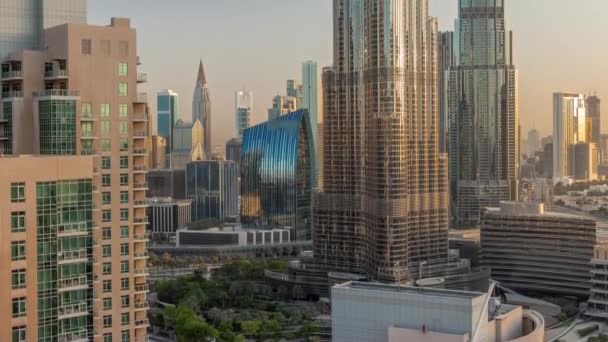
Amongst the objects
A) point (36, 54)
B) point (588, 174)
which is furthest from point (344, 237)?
point (588, 174)

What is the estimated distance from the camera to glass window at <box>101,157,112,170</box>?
14.2 metres

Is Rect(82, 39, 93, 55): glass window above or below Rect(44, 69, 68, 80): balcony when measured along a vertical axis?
above

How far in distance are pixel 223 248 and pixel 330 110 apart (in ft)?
46.7

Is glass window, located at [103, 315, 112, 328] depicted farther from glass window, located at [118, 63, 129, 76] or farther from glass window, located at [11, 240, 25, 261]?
glass window, located at [118, 63, 129, 76]

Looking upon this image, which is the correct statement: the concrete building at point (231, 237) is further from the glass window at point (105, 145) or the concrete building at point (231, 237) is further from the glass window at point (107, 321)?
the glass window at point (107, 321)

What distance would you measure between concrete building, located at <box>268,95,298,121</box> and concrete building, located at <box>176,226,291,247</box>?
25766 millimetres

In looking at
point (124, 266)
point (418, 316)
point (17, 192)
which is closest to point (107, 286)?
point (124, 266)

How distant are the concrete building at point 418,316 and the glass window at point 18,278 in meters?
6.20

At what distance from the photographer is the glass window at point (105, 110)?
14109 millimetres

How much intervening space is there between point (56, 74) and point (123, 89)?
110 centimetres

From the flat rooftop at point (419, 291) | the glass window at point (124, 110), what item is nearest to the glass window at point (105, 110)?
the glass window at point (124, 110)

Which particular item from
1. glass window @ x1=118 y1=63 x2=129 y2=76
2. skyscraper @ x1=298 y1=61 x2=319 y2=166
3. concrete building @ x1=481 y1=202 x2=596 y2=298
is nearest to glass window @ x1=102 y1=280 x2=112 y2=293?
glass window @ x1=118 y1=63 x2=129 y2=76

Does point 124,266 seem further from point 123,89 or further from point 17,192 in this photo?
point 17,192

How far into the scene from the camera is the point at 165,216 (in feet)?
204
